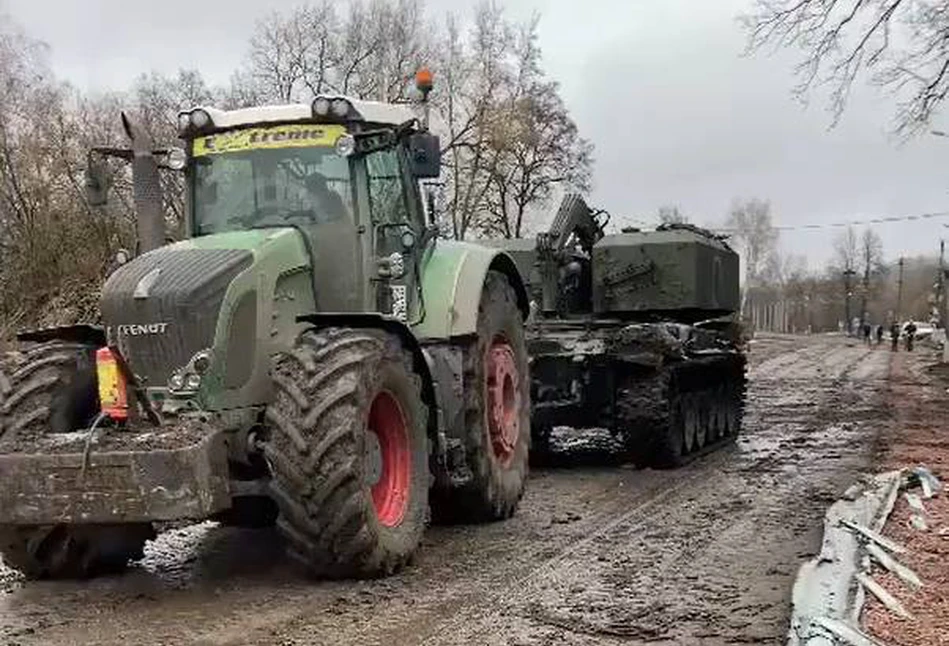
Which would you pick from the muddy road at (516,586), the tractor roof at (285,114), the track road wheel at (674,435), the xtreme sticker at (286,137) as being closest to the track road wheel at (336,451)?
the muddy road at (516,586)

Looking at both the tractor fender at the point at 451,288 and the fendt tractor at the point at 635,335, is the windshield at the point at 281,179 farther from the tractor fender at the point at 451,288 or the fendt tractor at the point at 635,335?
the fendt tractor at the point at 635,335

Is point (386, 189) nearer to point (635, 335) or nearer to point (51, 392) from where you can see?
point (51, 392)

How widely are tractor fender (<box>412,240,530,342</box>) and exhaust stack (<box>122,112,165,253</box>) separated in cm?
177

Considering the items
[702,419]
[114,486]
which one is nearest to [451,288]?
[114,486]

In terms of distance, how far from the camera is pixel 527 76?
4003cm

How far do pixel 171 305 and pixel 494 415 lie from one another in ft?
9.70

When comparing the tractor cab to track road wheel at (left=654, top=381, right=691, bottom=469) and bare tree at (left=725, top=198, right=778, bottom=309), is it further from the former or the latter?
bare tree at (left=725, top=198, right=778, bottom=309)

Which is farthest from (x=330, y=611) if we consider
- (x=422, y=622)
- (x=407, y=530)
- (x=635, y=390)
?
(x=635, y=390)

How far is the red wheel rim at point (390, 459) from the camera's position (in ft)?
22.4

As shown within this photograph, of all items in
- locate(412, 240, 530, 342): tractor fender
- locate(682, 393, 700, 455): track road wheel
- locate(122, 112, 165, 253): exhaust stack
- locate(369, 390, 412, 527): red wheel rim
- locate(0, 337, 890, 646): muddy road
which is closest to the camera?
locate(0, 337, 890, 646): muddy road

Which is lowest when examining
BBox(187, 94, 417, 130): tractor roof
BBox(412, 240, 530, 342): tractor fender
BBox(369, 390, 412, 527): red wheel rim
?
BBox(369, 390, 412, 527): red wheel rim

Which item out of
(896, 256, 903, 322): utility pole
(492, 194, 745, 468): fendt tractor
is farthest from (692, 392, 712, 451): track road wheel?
(896, 256, 903, 322): utility pole

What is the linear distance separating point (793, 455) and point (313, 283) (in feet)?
24.3

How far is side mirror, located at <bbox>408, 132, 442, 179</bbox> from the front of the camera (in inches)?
309
